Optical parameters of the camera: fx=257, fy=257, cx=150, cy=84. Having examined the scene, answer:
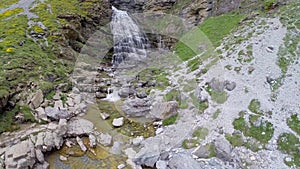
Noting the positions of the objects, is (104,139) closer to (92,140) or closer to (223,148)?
(92,140)

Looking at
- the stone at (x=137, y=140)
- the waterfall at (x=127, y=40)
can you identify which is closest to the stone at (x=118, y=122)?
the stone at (x=137, y=140)

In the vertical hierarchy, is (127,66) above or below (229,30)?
below

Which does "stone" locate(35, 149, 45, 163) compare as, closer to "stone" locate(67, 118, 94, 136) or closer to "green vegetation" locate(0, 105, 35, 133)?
"stone" locate(67, 118, 94, 136)

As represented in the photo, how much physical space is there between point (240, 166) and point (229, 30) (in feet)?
60.1

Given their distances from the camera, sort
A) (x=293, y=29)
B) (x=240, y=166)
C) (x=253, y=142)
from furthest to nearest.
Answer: (x=293, y=29) < (x=253, y=142) < (x=240, y=166)

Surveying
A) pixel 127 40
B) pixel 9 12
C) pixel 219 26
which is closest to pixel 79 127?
pixel 127 40

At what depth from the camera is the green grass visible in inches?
1093

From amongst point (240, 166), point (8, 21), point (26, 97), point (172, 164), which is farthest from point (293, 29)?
point (8, 21)

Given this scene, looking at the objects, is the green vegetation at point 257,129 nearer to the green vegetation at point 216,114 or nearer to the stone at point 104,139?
the green vegetation at point 216,114

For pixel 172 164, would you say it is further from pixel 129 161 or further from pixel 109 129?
pixel 109 129

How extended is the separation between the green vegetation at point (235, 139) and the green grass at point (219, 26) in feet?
43.2

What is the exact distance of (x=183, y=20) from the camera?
3575 centimetres

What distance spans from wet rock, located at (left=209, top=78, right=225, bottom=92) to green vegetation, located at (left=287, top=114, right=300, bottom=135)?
497cm

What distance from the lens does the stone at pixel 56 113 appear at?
17406 mm
